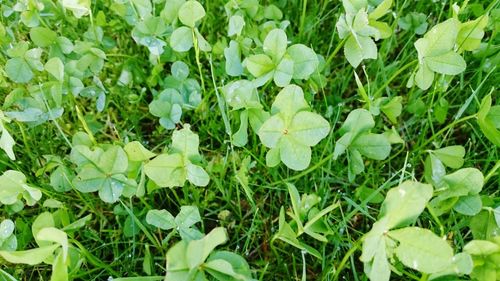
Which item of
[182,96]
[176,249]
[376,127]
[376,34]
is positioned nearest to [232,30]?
[182,96]

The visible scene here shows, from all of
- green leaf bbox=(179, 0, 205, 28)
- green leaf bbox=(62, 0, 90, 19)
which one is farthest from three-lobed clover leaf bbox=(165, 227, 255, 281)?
green leaf bbox=(62, 0, 90, 19)

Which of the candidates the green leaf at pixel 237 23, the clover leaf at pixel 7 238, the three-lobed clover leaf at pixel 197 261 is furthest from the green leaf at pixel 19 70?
the three-lobed clover leaf at pixel 197 261

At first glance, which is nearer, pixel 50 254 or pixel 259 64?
pixel 50 254

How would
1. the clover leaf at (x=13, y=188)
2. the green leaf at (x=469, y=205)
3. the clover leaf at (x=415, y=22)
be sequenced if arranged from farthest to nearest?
1. the clover leaf at (x=415, y=22)
2. the clover leaf at (x=13, y=188)
3. the green leaf at (x=469, y=205)

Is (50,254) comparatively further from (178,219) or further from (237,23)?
(237,23)

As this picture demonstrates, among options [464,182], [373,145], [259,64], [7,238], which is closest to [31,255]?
[7,238]

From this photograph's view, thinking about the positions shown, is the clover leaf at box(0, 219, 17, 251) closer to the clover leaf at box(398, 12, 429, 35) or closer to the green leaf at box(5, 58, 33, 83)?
the green leaf at box(5, 58, 33, 83)

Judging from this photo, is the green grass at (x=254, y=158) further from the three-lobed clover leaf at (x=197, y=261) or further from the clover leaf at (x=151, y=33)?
the three-lobed clover leaf at (x=197, y=261)
